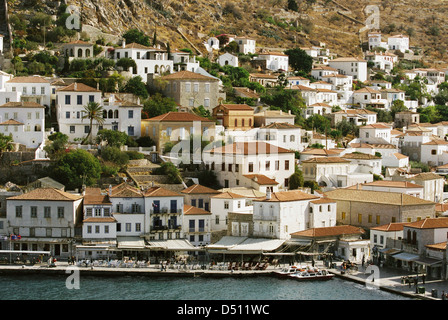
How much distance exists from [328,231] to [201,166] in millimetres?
13209

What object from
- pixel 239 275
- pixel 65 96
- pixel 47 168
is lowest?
pixel 239 275

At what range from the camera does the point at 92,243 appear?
53125 millimetres

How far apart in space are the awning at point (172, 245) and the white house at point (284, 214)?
14.5 ft

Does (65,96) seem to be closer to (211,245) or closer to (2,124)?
(2,124)

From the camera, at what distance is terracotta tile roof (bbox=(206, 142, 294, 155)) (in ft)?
210

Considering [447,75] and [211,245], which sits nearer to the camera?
[211,245]

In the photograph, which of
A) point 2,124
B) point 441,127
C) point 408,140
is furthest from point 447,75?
point 2,124

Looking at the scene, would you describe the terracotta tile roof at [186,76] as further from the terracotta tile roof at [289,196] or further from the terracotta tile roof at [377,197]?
the terracotta tile roof at [289,196]

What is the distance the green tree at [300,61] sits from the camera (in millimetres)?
104250

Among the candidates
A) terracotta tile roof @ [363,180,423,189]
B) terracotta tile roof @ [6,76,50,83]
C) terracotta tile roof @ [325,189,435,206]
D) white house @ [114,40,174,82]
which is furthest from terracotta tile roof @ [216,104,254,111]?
terracotta tile roof @ [6,76,50,83]

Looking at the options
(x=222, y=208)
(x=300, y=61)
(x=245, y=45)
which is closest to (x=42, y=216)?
(x=222, y=208)

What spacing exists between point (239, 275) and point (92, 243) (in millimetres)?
9168

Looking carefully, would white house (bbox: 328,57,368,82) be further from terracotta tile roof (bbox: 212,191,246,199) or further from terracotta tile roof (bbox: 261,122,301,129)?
terracotta tile roof (bbox: 212,191,246,199)

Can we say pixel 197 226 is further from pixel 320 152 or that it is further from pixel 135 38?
pixel 135 38
